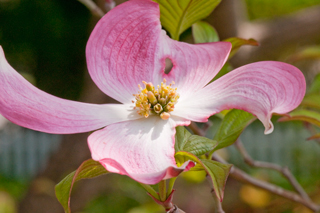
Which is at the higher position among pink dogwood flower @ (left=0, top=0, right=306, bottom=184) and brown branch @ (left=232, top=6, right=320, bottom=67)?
pink dogwood flower @ (left=0, top=0, right=306, bottom=184)

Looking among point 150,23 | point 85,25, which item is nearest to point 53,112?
point 150,23

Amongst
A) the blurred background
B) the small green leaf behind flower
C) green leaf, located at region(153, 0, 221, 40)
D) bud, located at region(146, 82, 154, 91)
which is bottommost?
the blurred background

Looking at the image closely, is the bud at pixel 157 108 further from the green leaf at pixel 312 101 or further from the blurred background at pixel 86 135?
the blurred background at pixel 86 135

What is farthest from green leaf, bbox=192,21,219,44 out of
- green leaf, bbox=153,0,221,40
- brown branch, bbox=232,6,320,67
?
brown branch, bbox=232,6,320,67

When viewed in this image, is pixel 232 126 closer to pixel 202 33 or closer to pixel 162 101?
pixel 162 101

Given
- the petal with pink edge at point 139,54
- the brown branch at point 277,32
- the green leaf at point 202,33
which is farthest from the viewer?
the brown branch at point 277,32

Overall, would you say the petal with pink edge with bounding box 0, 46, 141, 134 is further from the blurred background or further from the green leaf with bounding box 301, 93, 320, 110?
the blurred background

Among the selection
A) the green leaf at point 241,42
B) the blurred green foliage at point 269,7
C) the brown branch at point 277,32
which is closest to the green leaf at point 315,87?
the brown branch at point 277,32
